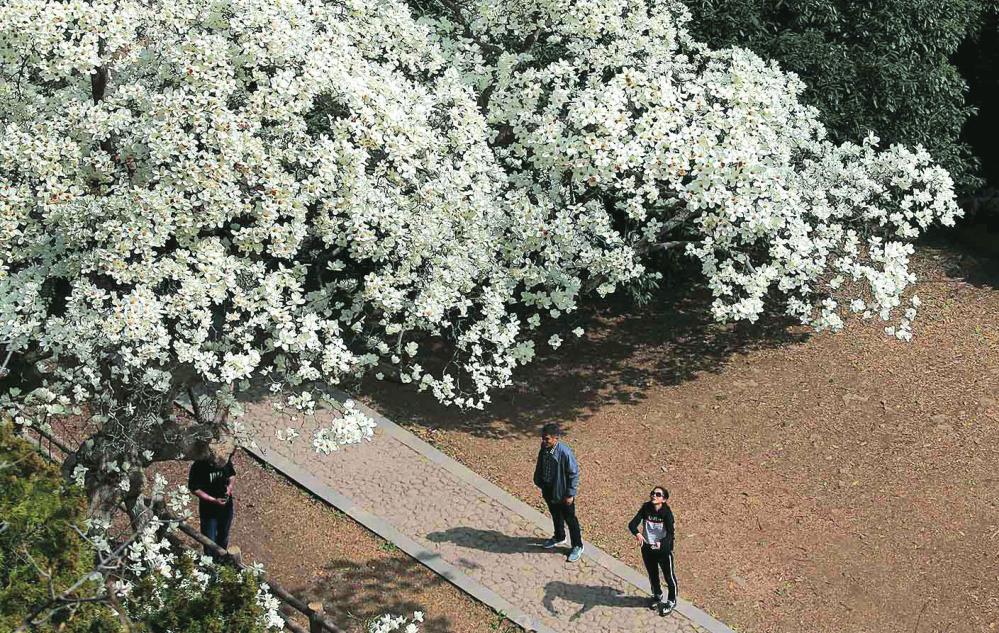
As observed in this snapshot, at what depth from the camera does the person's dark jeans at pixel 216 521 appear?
13.4 meters

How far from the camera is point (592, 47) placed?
1599 centimetres

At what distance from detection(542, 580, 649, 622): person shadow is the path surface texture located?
0.01 meters

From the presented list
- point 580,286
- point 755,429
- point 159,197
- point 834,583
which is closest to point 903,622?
point 834,583

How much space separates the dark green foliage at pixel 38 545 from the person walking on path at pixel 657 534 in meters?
5.87

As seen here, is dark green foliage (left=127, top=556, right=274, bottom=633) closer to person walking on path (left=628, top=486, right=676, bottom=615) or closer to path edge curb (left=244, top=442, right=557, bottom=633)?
path edge curb (left=244, top=442, right=557, bottom=633)

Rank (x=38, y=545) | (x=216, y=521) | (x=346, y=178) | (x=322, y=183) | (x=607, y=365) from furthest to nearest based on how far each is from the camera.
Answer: (x=607, y=365), (x=216, y=521), (x=346, y=178), (x=322, y=183), (x=38, y=545)

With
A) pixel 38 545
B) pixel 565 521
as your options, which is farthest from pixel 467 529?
pixel 38 545

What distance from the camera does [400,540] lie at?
14.6m

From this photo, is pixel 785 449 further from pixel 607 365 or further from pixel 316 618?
pixel 316 618

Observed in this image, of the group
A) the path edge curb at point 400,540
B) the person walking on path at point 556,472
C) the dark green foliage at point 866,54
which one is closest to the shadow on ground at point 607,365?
the path edge curb at point 400,540

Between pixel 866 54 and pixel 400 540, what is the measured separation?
11466 millimetres

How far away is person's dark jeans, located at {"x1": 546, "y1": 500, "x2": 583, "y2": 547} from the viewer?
46.4 ft

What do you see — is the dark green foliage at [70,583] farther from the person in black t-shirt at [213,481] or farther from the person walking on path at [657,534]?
the person walking on path at [657,534]

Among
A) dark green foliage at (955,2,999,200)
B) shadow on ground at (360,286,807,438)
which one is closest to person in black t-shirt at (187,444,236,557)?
shadow on ground at (360,286,807,438)
